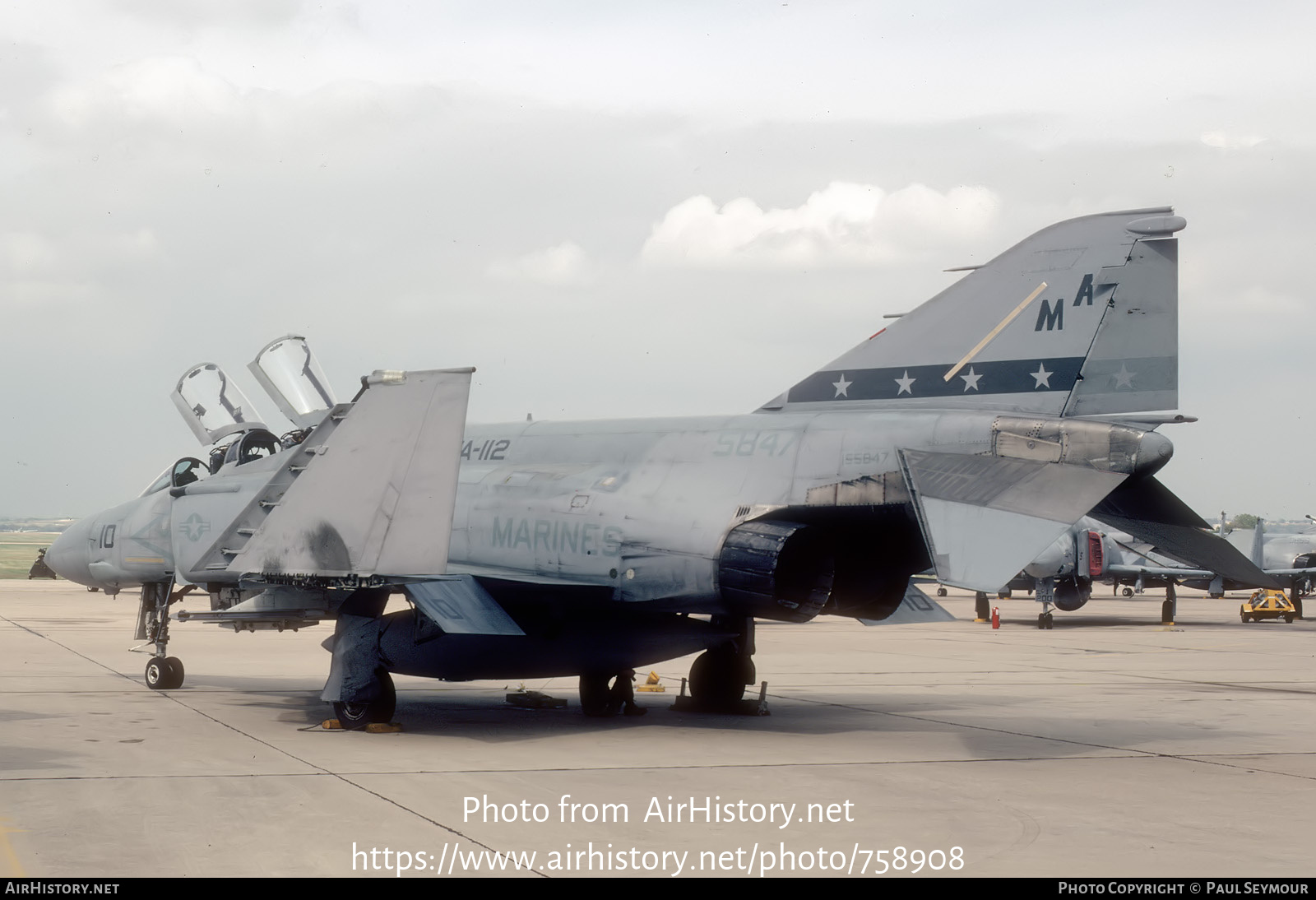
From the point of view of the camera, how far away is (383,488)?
9.65 meters

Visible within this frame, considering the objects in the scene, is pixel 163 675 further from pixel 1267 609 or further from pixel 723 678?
pixel 1267 609

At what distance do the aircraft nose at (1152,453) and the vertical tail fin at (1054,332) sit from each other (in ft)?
2.04

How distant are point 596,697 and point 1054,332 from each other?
526 centimetres

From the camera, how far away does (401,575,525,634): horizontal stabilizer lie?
989cm

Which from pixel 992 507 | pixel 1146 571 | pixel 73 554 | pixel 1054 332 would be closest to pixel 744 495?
pixel 992 507

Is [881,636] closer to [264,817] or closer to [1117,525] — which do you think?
[1117,525]

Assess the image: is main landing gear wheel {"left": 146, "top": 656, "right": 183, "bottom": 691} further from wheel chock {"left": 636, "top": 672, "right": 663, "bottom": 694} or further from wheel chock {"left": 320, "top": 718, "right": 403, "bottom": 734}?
wheel chock {"left": 636, "top": 672, "right": 663, "bottom": 694}

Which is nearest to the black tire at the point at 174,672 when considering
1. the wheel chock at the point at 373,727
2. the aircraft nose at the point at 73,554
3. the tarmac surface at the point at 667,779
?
the tarmac surface at the point at 667,779

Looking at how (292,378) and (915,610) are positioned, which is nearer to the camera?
(915,610)

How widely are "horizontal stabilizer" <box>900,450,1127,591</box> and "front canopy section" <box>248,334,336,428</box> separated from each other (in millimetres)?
7280

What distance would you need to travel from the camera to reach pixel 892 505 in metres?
9.86

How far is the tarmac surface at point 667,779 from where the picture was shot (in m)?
5.98
